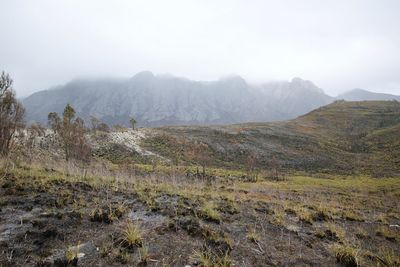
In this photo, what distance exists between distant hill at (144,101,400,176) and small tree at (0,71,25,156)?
4678 centimetres

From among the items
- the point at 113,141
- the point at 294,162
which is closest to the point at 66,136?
the point at 113,141

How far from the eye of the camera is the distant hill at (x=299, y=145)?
68.8 meters

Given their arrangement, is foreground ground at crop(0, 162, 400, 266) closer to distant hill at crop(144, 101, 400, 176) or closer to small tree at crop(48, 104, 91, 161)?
small tree at crop(48, 104, 91, 161)

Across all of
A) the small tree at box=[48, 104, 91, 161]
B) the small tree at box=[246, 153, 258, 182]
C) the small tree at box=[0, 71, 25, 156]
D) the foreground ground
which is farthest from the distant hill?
the foreground ground

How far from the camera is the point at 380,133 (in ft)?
339

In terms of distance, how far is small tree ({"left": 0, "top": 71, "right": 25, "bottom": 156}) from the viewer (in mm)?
15211

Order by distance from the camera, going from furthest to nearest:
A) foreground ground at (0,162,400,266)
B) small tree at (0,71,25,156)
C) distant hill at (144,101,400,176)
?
distant hill at (144,101,400,176)
small tree at (0,71,25,156)
foreground ground at (0,162,400,266)

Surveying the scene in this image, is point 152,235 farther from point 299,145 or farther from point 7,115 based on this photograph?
point 299,145

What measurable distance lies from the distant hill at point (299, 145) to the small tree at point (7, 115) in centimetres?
4678

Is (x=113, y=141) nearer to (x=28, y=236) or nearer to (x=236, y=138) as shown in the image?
(x=236, y=138)

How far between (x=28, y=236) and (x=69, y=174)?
9.63 m

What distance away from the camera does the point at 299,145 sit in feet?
283

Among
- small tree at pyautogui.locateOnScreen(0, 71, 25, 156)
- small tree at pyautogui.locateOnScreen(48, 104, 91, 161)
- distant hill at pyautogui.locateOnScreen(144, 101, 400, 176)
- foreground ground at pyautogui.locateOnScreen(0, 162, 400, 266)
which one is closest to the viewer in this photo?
foreground ground at pyautogui.locateOnScreen(0, 162, 400, 266)

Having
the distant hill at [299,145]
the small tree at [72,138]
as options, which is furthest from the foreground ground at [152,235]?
the distant hill at [299,145]
